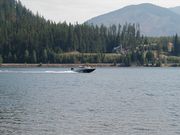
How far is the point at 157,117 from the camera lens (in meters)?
59.6

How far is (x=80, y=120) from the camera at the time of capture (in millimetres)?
56250

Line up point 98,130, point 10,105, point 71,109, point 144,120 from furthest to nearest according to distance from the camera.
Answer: point 10,105 → point 71,109 → point 144,120 → point 98,130

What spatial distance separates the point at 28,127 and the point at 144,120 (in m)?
13.8

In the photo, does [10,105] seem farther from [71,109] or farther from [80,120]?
[80,120]

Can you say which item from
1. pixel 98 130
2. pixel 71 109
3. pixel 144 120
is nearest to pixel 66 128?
pixel 98 130

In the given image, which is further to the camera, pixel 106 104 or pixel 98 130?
pixel 106 104

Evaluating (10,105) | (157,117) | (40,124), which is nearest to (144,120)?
(157,117)

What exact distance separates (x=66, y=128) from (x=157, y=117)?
13628mm

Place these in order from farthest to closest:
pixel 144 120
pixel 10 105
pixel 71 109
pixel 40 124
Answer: pixel 10 105 < pixel 71 109 < pixel 144 120 < pixel 40 124

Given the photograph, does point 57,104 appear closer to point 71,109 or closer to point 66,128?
point 71,109

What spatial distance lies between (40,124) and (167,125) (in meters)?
13.7

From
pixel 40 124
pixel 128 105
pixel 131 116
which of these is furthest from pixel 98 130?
pixel 128 105

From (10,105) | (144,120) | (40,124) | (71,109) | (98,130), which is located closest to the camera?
(98,130)

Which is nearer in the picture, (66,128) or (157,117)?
(66,128)
